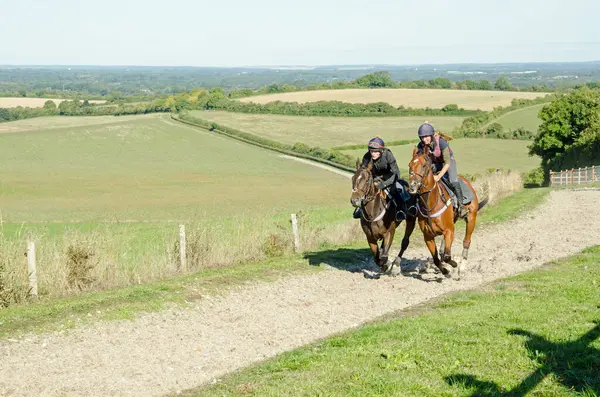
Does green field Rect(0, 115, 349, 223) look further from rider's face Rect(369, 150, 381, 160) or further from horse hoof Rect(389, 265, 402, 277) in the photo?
rider's face Rect(369, 150, 381, 160)

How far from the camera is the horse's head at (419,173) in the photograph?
1366 cm

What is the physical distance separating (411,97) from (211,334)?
119 meters

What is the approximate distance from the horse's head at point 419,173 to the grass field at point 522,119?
75556 millimetres

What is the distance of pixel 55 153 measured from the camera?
7731 cm

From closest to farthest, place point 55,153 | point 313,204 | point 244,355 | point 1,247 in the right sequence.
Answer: point 244,355 < point 1,247 < point 313,204 < point 55,153

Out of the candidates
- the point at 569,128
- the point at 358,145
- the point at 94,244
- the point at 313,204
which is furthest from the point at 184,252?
the point at 358,145

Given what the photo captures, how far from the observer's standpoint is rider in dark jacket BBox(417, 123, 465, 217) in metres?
14.4

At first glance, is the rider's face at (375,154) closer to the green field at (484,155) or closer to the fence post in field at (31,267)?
the fence post in field at (31,267)

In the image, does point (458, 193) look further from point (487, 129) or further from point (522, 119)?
point (522, 119)

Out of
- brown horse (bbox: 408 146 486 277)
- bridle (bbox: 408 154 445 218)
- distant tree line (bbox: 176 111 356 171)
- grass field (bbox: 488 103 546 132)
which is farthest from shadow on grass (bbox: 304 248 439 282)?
grass field (bbox: 488 103 546 132)

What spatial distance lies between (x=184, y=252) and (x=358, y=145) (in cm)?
6358

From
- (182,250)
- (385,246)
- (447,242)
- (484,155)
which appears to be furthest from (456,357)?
(484,155)

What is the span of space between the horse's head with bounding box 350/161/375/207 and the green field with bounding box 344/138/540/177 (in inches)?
1804

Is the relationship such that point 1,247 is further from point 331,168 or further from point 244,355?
point 331,168
